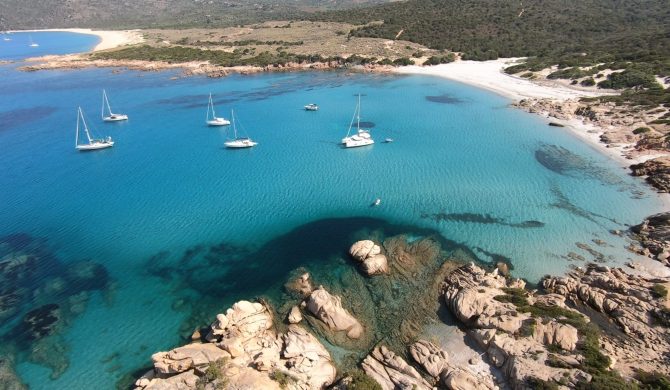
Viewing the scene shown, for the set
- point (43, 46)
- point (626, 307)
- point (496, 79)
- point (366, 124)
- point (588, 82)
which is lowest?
point (626, 307)

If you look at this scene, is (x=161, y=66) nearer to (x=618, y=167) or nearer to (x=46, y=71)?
(x=46, y=71)

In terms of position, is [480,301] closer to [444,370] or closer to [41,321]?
[444,370]

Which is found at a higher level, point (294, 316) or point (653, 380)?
point (653, 380)

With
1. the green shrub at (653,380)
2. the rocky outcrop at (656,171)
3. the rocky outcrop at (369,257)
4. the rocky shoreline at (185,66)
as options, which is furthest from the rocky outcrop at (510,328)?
the rocky shoreline at (185,66)

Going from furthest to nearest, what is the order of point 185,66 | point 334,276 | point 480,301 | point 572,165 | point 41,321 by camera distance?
point 185,66
point 572,165
point 334,276
point 41,321
point 480,301

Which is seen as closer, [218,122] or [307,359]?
[307,359]

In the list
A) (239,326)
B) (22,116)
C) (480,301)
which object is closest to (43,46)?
(22,116)

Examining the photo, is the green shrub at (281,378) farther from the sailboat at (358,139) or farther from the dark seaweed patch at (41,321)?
the sailboat at (358,139)
